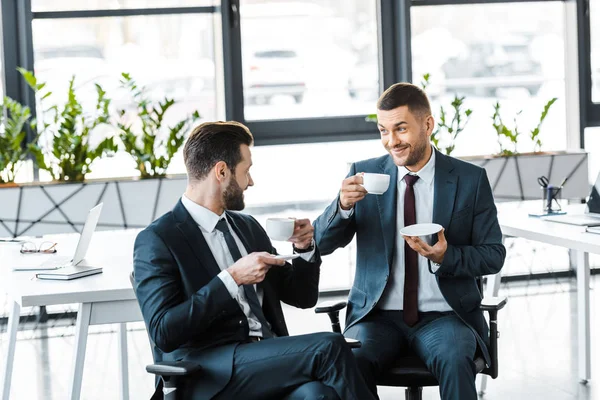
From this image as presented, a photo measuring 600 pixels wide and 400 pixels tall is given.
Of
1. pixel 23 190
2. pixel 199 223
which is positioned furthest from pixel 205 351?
pixel 23 190

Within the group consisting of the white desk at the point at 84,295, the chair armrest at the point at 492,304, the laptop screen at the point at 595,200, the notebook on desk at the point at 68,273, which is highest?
the laptop screen at the point at 595,200

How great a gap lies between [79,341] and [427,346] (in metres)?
1.12

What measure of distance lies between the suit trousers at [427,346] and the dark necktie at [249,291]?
368 millimetres

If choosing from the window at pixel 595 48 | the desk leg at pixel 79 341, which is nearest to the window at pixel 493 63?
the window at pixel 595 48

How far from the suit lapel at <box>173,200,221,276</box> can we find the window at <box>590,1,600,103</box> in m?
4.72

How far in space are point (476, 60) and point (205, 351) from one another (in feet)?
14.5

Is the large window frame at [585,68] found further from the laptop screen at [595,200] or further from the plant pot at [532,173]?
the laptop screen at [595,200]

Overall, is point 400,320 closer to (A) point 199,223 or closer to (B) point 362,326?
(B) point 362,326

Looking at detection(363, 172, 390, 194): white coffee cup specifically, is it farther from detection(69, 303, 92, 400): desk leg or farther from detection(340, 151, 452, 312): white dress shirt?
detection(69, 303, 92, 400): desk leg

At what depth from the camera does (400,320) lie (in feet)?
10.1

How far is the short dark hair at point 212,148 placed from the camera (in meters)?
2.68

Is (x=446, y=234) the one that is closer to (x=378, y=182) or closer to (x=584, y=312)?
(x=378, y=182)

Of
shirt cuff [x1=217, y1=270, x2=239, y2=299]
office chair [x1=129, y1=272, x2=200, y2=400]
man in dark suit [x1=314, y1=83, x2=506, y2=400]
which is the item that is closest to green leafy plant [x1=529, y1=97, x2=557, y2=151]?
man in dark suit [x1=314, y1=83, x2=506, y2=400]

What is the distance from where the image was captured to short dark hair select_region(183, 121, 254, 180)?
8.78 ft
